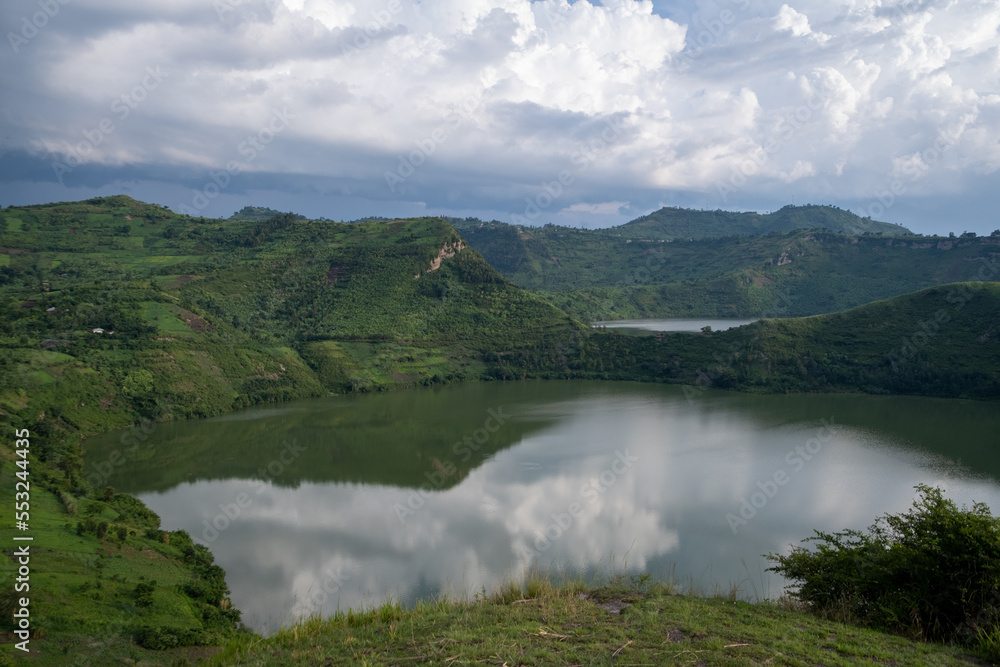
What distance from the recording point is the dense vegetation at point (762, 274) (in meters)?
112

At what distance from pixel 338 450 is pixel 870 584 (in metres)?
30.2

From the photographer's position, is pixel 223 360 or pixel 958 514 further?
pixel 223 360

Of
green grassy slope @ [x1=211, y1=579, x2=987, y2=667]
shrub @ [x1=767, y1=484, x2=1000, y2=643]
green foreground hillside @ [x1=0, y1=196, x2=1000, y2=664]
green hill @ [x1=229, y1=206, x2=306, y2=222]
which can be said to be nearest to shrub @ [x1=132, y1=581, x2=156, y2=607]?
green foreground hillside @ [x1=0, y1=196, x2=1000, y2=664]

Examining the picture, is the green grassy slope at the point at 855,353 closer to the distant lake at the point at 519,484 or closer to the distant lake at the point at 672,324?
the distant lake at the point at 519,484

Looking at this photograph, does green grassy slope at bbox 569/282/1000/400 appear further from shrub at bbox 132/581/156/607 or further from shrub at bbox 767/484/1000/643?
shrub at bbox 132/581/156/607

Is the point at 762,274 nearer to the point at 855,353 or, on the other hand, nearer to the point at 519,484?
the point at 855,353

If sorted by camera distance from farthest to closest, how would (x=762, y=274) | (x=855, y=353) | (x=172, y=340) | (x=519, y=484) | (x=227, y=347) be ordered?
1. (x=762, y=274)
2. (x=855, y=353)
3. (x=227, y=347)
4. (x=172, y=340)
5. (x=519, y=484)

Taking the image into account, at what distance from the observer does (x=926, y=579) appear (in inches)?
426

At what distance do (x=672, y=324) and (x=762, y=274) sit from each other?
32.8 metres

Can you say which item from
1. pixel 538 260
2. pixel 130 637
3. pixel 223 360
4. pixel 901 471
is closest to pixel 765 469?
pixel 901 471

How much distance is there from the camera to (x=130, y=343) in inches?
1805

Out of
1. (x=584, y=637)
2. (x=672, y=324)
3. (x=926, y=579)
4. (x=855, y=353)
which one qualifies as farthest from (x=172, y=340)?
(x=672, y=324)

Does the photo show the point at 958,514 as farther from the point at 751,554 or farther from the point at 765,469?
the point at 765,469

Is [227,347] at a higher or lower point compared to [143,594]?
→ higher
